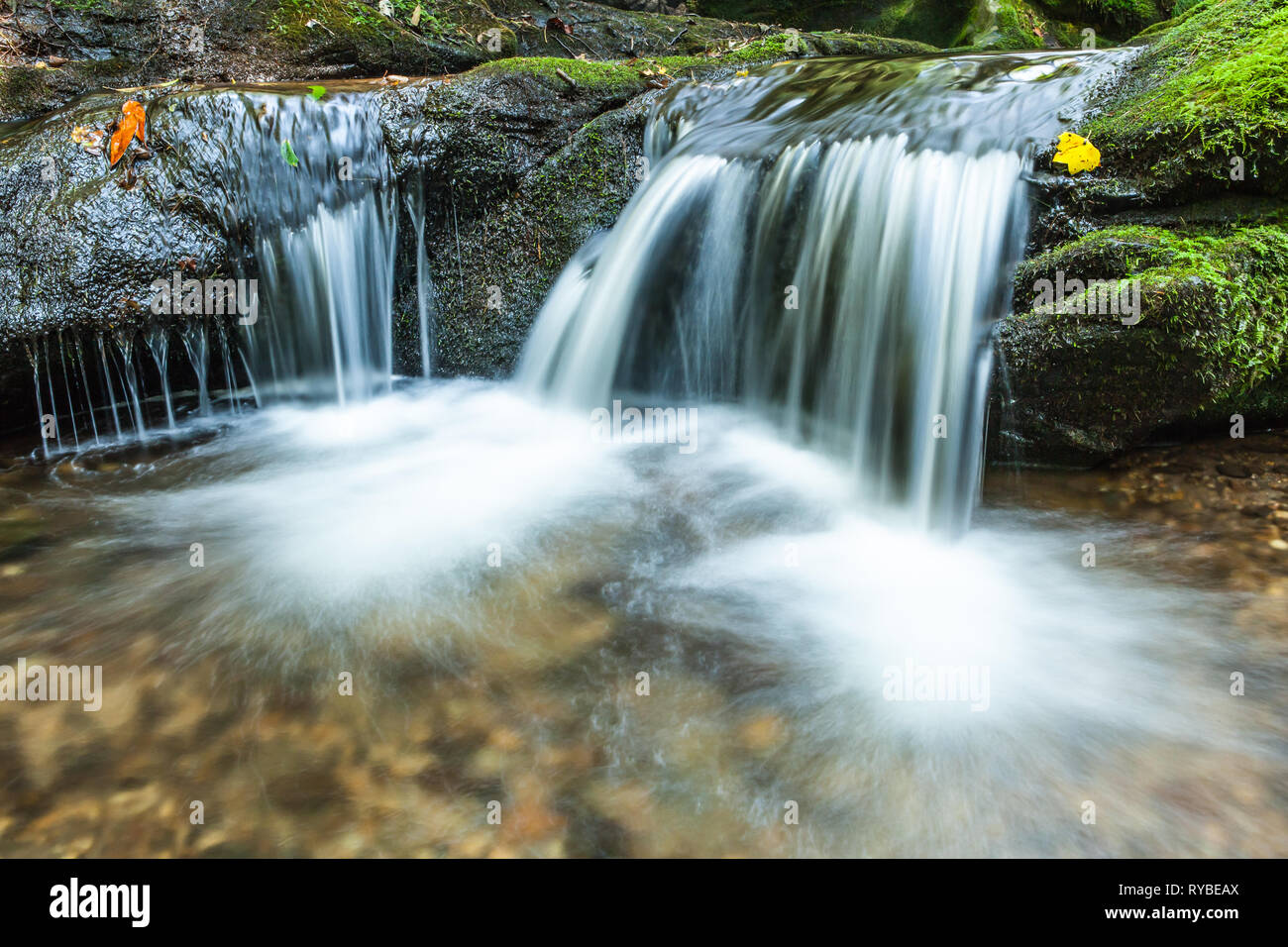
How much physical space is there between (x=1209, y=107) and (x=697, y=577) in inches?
135

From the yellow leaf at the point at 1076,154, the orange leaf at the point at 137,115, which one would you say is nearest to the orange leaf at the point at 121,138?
the orange leaf at the point at 137,115

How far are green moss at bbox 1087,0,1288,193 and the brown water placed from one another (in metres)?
1.40

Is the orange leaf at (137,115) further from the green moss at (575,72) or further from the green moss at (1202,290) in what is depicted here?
the green moss at (1202,290)

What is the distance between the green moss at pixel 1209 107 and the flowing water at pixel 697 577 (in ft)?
1.30

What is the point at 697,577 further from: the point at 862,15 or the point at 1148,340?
the point at 862,15

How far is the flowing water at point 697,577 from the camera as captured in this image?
2.25 metres

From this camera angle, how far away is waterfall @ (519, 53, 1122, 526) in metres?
4.08

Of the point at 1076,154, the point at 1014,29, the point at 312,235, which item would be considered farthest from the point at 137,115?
the point at 1014,29

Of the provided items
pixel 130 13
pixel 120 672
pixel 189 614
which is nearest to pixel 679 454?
pixel 189 614

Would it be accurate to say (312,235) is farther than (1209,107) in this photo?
Yes

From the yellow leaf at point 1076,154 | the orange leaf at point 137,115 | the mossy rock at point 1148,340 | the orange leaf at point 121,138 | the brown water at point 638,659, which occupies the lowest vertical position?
the brown water at point 638,659

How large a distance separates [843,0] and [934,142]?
28.5 ft

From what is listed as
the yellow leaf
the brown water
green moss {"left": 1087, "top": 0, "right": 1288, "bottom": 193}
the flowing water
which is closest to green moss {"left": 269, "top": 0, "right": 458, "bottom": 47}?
the flowing water

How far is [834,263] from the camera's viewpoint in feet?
15.3
